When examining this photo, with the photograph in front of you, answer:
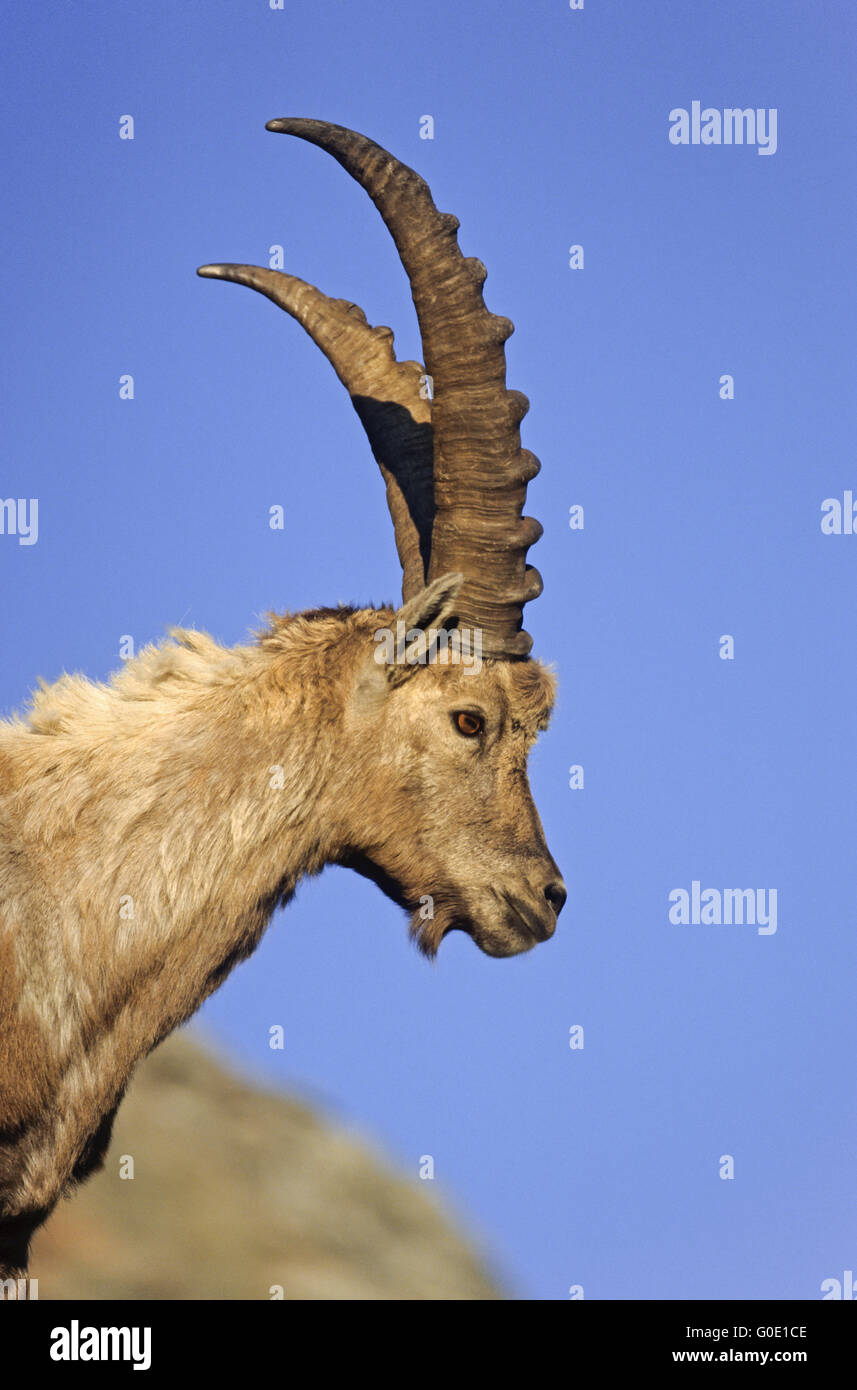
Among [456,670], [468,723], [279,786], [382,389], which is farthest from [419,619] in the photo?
[382,389]

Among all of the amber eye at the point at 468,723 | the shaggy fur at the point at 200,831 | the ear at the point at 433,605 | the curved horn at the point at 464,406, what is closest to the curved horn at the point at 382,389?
the curved horn at the point at 464,406

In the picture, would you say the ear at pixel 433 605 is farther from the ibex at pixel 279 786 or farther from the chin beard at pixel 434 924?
the chin beard at pixel 434 924

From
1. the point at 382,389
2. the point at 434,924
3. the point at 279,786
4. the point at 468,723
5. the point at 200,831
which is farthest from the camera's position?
the point at 382,389

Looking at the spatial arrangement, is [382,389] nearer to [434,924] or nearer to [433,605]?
[433,605]

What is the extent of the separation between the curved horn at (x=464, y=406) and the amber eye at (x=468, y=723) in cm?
46

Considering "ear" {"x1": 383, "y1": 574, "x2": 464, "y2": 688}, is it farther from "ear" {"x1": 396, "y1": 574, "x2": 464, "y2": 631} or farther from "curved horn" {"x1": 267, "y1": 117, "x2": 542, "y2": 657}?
"curved horn" {"x1": 267, "y1": 117, "x2": 542, "y2": 657}

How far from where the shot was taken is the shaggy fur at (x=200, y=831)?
318 inches

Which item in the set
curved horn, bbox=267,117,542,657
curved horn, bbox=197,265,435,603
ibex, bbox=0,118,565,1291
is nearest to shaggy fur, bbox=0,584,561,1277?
ibex, bbox=0,118,565,1291

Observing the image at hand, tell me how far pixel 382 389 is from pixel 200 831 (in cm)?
380

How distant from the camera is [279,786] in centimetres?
845

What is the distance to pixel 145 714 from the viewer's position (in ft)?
28.5

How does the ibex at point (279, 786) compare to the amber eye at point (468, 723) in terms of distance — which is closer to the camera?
the ibex at point (279, 786)

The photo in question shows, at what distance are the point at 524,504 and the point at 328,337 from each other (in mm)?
2275
